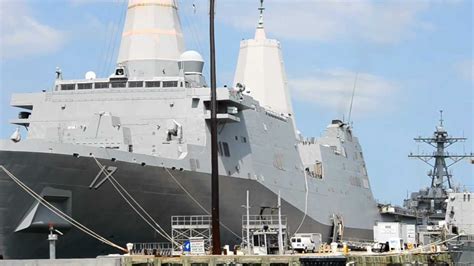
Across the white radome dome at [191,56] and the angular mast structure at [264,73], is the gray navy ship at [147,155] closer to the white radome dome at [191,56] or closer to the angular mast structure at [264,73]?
the white radome dome at [191,56]

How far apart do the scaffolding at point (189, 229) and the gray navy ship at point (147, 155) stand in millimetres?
345

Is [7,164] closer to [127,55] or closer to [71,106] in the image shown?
[71,106]

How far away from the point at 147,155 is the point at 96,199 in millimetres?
2346

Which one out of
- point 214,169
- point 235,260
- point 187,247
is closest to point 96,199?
point 187,247

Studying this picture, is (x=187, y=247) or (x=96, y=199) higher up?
(x=96, y=199)

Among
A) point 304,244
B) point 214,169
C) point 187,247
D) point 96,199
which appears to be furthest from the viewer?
point 304,244

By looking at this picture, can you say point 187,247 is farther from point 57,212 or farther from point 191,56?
point 191,56

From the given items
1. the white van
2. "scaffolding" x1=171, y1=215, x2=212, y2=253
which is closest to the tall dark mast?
"scaffolding" x1=171, y1=215, x2=212, y2=253

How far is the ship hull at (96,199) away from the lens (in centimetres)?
2805

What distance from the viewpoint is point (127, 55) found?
125 ft

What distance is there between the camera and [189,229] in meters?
31.8

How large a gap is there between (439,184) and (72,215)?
118 feet

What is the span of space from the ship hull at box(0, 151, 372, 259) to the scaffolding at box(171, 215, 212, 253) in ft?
0.93

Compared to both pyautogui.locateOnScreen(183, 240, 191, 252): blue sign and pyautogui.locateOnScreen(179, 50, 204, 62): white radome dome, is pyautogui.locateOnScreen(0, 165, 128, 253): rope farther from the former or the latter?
pyautogui.locateOnScreen(179, 50, 204, 62): white radome dome
